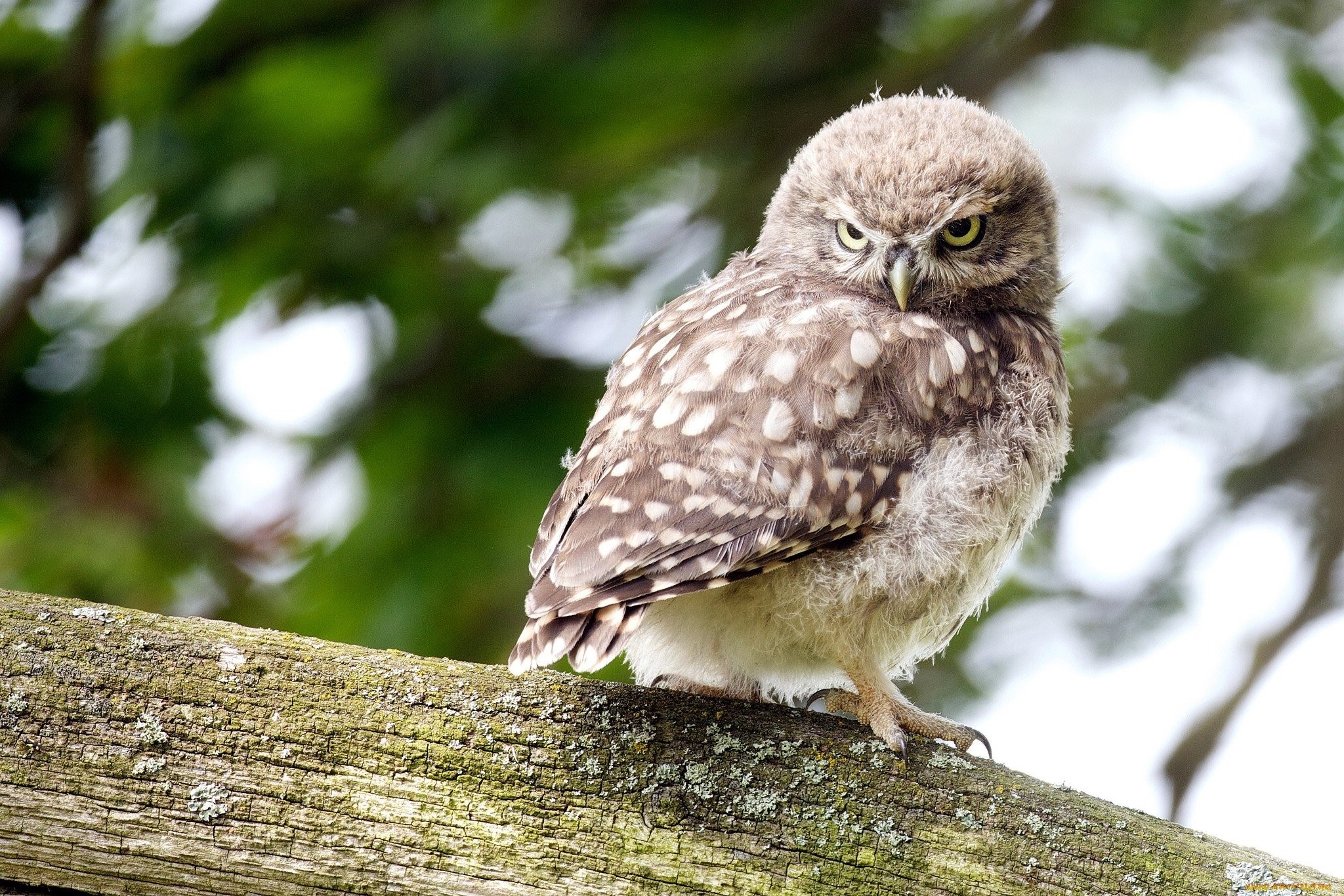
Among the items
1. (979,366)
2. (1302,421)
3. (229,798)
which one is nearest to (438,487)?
(979,366)

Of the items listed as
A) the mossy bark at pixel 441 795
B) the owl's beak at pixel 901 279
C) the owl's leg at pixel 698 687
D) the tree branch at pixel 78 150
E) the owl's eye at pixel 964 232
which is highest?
the tree branch at pixel 78 150

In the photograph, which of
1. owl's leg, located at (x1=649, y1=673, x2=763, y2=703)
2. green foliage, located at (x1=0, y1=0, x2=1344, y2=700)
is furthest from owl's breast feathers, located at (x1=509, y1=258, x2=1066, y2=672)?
green foliage, located at (x1=0, y1=0, x2=1344, y2=700)

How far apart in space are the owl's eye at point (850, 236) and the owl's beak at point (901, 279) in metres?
0.17

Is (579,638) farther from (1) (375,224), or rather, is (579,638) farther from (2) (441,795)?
(1) (375,224)

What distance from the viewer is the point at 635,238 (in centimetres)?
458

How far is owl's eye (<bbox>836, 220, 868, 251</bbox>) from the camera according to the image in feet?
10.2

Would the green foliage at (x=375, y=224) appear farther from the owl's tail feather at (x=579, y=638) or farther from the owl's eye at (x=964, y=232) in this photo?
the owl's tail feather at (x=579, y=638)

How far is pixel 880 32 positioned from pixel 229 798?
369cm

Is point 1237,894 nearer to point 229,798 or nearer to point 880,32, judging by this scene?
point 229,798

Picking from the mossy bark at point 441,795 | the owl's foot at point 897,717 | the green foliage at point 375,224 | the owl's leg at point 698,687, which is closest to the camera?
the mossy bark at point 441,795

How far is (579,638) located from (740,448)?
1.56 ft

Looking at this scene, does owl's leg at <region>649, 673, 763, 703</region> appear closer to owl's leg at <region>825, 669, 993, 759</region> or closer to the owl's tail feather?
owl's leg at <region>825, 669, 993, 759</region>

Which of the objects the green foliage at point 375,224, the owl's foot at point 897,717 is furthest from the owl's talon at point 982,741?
the green foliage at point 375,224

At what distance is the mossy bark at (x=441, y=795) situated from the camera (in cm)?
184
